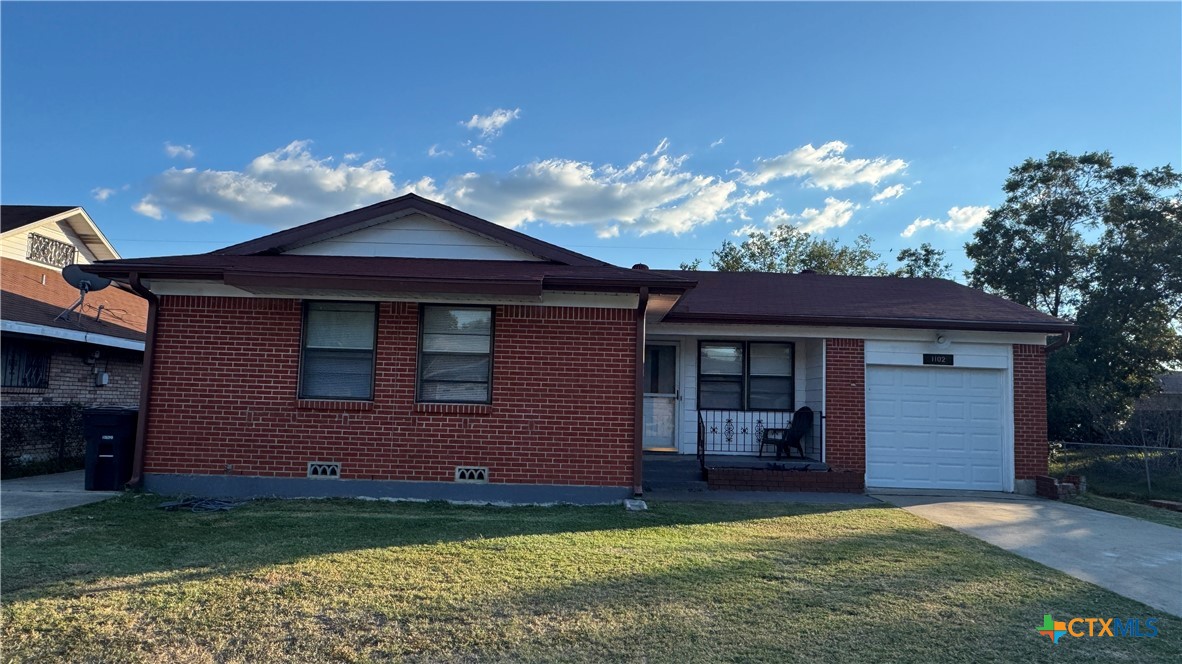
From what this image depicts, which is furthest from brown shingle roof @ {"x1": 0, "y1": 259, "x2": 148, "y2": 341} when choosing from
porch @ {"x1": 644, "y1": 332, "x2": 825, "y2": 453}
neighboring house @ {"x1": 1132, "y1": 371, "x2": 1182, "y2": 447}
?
neighboring house @ {"x1": 1132, "y1": 371, "x2": 1182, "y2": 447}

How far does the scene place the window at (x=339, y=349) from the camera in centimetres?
894

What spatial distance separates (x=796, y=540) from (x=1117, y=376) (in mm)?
16776

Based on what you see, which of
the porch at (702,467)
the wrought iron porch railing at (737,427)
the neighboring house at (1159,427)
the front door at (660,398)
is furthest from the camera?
the neighboring house at (1159,427)

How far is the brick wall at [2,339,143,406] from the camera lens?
1181 cm

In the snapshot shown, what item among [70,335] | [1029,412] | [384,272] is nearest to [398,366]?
[384,272]

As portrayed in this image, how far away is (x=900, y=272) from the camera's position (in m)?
30.5

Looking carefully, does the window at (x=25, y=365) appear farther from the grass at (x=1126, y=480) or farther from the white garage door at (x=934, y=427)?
the grass at (x=1126, y=480)

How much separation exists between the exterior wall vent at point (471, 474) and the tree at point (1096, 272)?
609 inches

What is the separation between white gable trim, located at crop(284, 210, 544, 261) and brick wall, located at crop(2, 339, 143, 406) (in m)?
6.40

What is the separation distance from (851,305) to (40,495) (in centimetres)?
1194

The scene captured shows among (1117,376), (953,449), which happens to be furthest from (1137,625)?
(1117,376)

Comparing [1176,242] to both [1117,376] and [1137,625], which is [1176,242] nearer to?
[1117,376]

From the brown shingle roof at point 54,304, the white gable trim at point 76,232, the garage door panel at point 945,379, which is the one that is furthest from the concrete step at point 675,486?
the white gable trim at point 76,232

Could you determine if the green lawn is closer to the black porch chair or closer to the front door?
the black porch chair
